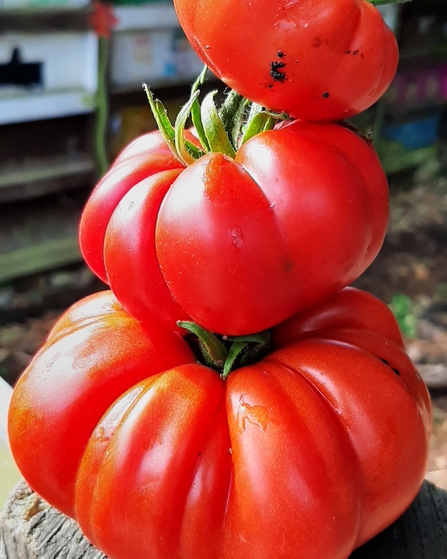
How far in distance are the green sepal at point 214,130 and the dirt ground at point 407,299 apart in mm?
1449

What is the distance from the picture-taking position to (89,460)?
2.10ft

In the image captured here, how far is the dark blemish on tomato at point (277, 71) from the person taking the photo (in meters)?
0.53

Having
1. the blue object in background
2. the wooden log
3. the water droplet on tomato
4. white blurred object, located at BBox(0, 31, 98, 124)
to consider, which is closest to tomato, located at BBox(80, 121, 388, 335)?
the water droplet on tomato

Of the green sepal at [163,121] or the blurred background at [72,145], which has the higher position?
the green sepal at [163,121]

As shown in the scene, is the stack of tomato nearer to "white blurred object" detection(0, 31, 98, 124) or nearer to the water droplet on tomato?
the water droplet on tomato

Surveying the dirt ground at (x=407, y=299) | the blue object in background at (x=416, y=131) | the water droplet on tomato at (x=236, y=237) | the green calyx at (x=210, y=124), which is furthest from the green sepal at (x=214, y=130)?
the blue object in background at (x=416, y=131)

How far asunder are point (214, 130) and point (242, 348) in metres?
0.22

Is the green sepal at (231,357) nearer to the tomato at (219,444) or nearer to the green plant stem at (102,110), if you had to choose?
the tomato at (219,444)

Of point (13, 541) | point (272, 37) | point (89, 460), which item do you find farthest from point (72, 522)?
point (272, 37)

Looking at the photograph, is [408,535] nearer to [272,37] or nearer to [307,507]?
[307,507]

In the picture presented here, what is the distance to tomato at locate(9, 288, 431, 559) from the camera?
578mm

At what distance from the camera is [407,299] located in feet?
8.71

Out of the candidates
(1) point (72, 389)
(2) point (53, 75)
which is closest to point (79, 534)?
(1) point (72, 389)

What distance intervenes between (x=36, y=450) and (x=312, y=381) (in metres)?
0.29
